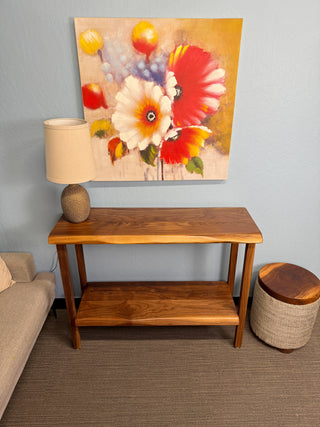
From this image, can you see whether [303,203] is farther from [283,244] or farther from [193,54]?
[193,54]

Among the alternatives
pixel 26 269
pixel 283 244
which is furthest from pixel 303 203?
pixel 26 269

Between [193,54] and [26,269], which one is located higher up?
[193,54]

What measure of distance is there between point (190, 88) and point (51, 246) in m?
1.31

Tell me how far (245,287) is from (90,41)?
1.54 m

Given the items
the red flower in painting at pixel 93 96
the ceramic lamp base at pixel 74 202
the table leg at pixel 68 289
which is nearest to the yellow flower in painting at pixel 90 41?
the red flower in painting at pixel 93 96

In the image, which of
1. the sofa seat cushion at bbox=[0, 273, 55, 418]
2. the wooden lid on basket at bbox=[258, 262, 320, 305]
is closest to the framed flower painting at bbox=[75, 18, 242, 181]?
the wooden lid on basket at bbox=[258, 262, 320, 305]

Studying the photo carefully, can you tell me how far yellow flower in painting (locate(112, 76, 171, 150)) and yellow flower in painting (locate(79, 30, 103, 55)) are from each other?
0.21 meters

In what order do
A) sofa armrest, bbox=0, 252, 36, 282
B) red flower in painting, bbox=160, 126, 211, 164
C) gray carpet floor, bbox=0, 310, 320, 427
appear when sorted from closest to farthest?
gray carpet floor, bbox=0, 310, 320, 427, red flower in painting, bbox=160, 126, 211, 164, sofa armrest, bbox=0, 252, 36, 282

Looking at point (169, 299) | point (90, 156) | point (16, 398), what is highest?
point (90, 156)

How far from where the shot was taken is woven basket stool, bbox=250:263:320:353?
1.69 metres

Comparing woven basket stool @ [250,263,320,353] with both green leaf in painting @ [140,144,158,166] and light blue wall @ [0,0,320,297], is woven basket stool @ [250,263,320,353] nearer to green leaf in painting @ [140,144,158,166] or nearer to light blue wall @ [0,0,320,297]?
light blue wall @ [0,0,320,297]

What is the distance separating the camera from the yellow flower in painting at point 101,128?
1653 mm

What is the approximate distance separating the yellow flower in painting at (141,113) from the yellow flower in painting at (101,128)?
0.11 ft

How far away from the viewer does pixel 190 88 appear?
160cm
